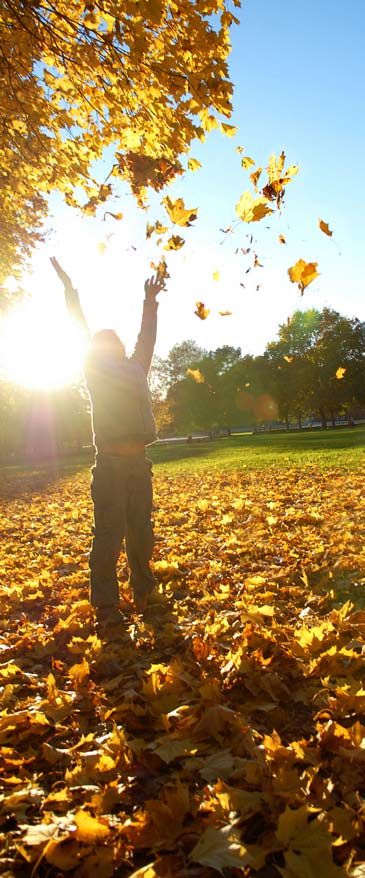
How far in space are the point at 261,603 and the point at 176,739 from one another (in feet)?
6.28

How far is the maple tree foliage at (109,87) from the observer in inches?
173

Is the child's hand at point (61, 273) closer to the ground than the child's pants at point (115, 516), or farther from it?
farther from it

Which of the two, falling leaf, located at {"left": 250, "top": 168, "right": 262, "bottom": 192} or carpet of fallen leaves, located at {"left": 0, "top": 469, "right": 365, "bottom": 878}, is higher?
falling leaf, located at {"left": 250, "top": 168, "right": 262, "bottom": 192}

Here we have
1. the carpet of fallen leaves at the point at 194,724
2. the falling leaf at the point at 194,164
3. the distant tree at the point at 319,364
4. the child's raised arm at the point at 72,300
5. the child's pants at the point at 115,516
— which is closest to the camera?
the carpet of fallen leaves at the point at 194,724

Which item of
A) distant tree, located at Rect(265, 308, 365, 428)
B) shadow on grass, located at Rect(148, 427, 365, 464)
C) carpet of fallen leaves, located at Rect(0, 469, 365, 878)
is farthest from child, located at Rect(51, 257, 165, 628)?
distant tree, located at Rect(265, 308, 365, 428)

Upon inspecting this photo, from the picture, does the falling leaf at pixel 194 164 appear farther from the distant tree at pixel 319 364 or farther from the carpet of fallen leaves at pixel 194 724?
the distant tree at pixel 319 364

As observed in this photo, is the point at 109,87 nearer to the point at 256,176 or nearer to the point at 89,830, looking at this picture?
the point at 256,176

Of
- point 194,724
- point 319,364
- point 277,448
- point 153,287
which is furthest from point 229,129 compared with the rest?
point 319,364

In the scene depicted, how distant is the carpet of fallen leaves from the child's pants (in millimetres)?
352

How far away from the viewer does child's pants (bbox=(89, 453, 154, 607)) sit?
4.02 m

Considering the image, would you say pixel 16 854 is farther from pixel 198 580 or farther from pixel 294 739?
pixel 198 580

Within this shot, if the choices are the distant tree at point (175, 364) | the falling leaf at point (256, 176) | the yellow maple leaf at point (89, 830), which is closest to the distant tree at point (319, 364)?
the distant tree at point (175, 364)

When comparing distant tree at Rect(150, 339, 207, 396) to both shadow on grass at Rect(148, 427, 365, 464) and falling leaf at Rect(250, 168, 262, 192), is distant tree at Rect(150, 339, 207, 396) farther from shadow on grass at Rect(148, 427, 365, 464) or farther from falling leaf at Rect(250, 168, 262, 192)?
falling leaf at Rect(250, 168, 262, 192)

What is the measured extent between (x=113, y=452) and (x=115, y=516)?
523 mm
